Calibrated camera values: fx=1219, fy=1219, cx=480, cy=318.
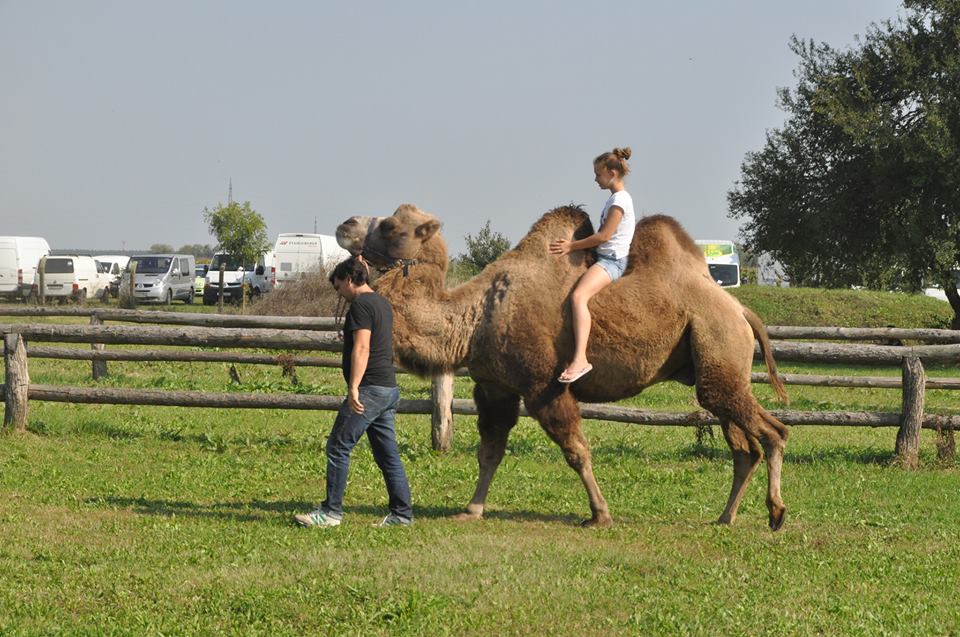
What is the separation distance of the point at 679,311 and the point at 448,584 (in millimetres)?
3113

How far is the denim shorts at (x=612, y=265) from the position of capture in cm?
894

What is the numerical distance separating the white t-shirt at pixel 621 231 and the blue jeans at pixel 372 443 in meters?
1.87

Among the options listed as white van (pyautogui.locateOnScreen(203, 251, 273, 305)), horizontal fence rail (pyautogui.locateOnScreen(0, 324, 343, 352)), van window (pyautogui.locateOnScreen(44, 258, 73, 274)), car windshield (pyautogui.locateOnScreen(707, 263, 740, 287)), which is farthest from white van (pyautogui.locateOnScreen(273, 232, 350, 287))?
horizontal fence rail (pyautogui.locateOnScreen(0, 324, 343, 352))

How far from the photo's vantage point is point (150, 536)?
8.16 m

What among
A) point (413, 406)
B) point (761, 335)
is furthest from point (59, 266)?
point (761, 335)

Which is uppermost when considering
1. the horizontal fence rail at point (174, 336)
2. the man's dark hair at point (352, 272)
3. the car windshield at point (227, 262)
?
the car windshield at point (227, 262)

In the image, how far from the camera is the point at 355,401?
8344 mm

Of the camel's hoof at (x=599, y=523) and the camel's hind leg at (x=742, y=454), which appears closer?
the camel's hoof at (x=599, y=523)

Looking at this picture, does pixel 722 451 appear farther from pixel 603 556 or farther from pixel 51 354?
pixel 51 354

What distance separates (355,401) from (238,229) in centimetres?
5133

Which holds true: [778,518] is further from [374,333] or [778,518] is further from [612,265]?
[374,333]

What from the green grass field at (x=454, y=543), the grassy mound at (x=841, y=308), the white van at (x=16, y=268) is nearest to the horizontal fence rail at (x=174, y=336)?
the green grass field at (x=454, y=543)

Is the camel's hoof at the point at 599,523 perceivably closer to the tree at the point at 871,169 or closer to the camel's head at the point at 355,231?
the camel's head at the point at 355,231

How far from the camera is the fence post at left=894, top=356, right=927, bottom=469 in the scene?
12609mm
